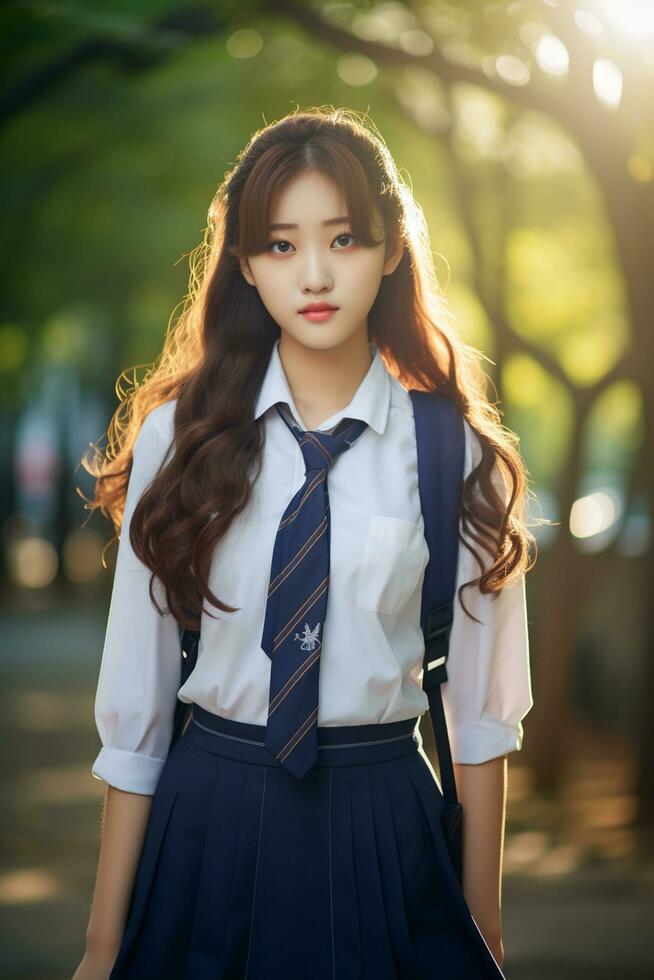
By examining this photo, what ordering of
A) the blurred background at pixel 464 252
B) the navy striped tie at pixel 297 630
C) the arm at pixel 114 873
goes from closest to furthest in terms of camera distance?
the navy striped tie at pixel 297 630
the arm at pixel 114 873
the blurred background at pixel 464 252

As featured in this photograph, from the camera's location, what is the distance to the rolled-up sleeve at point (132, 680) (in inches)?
104

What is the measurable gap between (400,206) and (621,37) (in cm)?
402

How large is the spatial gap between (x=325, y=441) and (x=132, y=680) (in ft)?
1.90

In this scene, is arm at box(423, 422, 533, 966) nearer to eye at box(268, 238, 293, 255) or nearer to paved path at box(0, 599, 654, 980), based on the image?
eye at box(268, 238, 293, 255)

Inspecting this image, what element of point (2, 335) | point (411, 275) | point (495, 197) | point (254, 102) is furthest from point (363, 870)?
point (2, 335)

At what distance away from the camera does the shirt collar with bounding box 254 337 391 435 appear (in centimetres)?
272

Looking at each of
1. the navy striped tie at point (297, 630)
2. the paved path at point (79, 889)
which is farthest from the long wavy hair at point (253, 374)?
the paved path at point (79, 889)

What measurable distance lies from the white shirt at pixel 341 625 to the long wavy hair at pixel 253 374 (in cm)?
4

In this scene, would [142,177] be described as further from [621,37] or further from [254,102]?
[621,37]

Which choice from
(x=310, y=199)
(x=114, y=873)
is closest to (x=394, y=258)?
(x=310, y=199)

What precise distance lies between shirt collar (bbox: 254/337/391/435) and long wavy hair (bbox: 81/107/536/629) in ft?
0.11

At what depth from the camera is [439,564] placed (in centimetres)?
266

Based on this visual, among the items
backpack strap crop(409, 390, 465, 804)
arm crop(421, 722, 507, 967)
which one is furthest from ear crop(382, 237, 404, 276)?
arm crop(421, 722, 507, 967)

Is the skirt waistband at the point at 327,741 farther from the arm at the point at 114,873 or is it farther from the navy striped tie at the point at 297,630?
the arm at the point at 114,873
